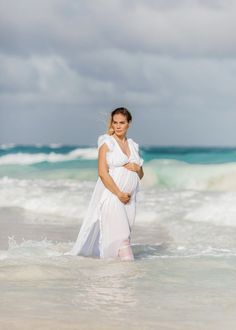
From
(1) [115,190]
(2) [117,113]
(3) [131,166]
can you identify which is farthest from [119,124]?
(1) [115,190]

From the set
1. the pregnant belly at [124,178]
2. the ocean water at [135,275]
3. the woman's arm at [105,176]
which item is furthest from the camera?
the pregnant belly at [124,178]

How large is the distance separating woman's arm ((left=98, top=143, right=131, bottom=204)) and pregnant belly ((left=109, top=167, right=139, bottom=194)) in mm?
87

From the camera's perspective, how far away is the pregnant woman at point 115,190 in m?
6.85

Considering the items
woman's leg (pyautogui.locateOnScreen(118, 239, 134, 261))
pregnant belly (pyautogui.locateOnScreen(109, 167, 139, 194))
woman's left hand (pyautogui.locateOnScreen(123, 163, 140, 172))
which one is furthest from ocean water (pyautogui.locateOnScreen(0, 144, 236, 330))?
woman's left hand (pyautogui.locateOnScreen(123, 163, 140, 172))

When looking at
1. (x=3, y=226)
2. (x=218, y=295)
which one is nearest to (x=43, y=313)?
(x=218, y=295)

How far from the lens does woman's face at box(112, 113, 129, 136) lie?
270 inches

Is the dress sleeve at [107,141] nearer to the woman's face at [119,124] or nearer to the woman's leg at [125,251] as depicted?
the woman's face at [119,124]

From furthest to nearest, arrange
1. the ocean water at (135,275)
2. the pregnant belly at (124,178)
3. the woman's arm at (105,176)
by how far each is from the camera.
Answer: the pregnant belly at (124,178), the woman's arm at (105,176), the ocean water at (135,275)

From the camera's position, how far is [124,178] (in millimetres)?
6938

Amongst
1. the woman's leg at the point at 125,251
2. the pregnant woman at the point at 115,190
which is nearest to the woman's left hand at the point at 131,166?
the pregnant woman at the point at 115,190

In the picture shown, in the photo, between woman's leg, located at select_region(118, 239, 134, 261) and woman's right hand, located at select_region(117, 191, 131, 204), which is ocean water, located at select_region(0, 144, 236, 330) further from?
woman's right hand, located at select_region(117, 191, 131, 204)

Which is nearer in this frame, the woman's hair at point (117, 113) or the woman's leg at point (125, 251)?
the woman's hair at point (117, 113)

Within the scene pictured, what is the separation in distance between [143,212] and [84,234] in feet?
19.1

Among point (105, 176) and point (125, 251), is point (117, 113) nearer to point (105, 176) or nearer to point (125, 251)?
point (105, 176)
